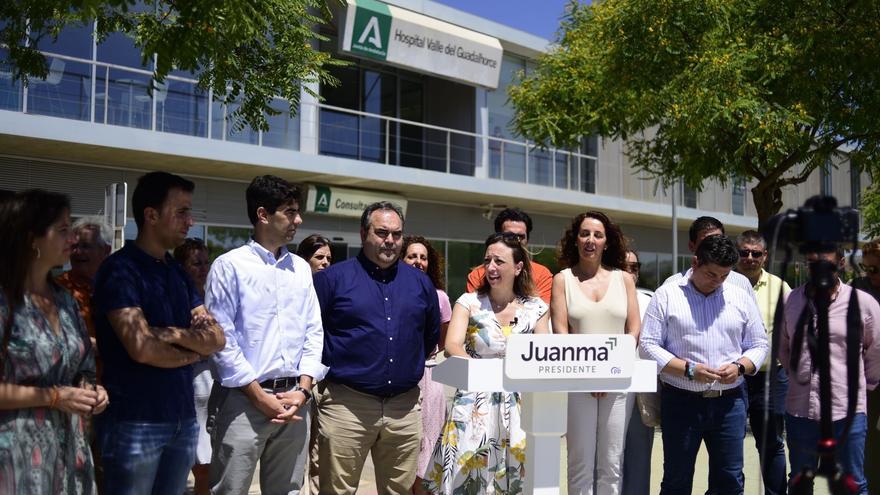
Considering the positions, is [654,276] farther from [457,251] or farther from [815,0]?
[815,0]

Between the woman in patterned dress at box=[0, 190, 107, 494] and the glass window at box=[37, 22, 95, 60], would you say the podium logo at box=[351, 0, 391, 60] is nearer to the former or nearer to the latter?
the glass window at box=[37, 22, 95, 60]

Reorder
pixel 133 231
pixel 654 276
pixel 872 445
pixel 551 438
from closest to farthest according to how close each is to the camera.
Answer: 1. pixel 551 438
2. pixel 872 445
3. pixel 133 231
4. pixel 654 276

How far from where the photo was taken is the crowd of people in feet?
11.2

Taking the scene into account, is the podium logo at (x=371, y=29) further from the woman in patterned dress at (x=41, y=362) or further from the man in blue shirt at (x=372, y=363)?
the woman in patterned dress at (x=41, y=362)

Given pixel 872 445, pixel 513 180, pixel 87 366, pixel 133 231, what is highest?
pixel 513 180

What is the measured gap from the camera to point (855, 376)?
3143mm

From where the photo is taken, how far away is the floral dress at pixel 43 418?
320cm

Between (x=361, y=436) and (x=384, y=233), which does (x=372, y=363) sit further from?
(x=384, y=233)

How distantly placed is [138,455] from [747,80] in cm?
856

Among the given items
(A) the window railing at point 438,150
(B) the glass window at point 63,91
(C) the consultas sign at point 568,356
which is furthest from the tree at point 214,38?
(A) the window railing at point 438,150

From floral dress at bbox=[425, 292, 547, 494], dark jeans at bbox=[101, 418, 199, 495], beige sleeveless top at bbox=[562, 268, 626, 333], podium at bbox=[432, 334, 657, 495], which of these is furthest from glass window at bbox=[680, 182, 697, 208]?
dark jeans at bbox=[101, 418, 199, 495]

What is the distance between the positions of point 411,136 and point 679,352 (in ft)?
52.0

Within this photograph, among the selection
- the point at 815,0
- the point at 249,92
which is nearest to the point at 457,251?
the point at 815,0

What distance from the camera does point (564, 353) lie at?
3.86m
